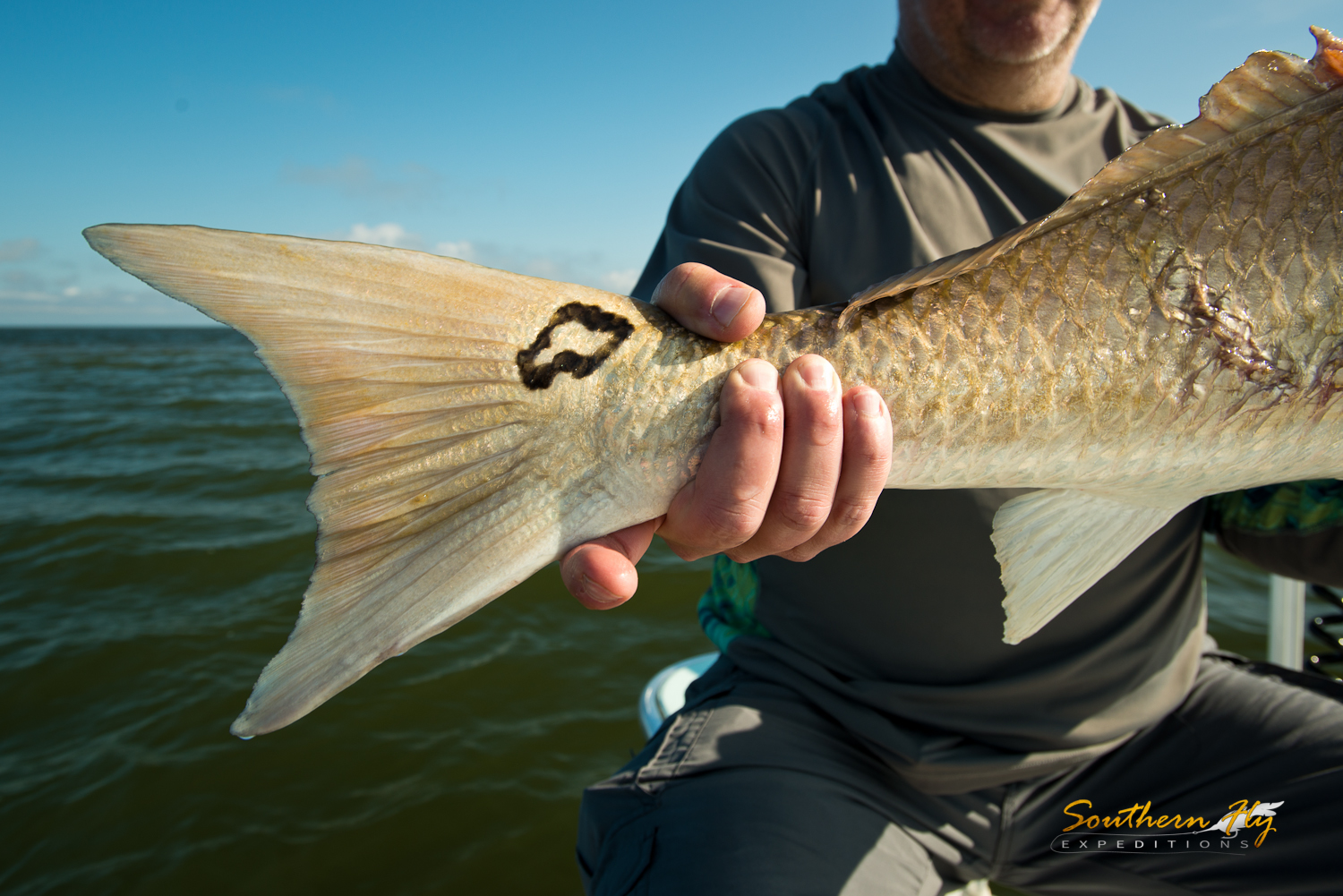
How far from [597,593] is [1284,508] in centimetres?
208

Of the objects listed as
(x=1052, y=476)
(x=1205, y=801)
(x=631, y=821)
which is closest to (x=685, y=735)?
(x=631, y=821)

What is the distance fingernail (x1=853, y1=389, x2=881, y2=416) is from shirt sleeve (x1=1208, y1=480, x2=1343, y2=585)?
1559mm

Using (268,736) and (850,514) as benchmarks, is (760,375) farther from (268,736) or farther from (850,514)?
(268,736)

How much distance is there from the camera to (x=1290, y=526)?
2064 millimetres

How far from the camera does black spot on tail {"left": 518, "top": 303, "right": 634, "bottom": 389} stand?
4.02 ft

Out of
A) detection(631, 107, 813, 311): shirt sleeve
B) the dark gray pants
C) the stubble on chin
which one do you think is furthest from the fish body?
the stubble on chin

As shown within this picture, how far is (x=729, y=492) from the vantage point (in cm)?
135

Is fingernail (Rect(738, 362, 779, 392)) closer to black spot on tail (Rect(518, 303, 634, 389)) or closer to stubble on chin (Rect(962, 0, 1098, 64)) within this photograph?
black spot on tail (Rect(518, 303, 634, 389))

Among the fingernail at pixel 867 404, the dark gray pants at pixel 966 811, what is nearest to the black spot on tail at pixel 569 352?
the fingernail at pixel 867 404

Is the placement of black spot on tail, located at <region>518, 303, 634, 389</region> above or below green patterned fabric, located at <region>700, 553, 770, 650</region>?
above

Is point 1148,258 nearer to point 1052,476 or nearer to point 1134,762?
point 1052,476

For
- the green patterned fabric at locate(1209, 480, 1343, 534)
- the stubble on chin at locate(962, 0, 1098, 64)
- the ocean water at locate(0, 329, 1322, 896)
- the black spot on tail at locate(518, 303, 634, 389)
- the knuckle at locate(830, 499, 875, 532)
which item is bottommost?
the ocean water at locate(0, 329, 1322, 896)

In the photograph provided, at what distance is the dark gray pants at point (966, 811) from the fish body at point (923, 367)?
2.94 ft

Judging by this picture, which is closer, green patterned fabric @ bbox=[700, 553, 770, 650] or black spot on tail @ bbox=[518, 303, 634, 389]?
black spot on tail @ bbox=[518, 303, 634, 389]
